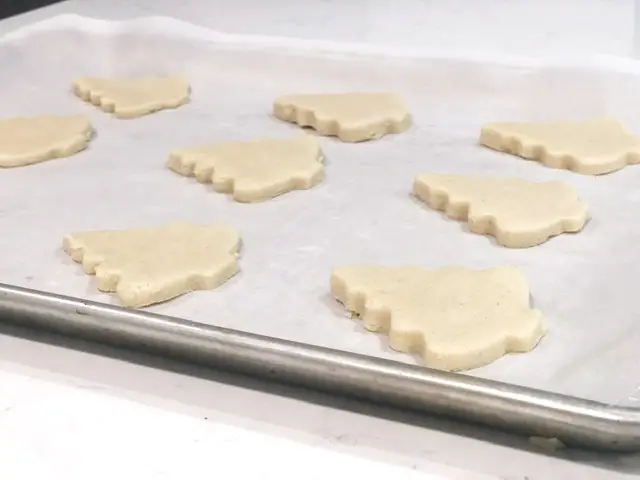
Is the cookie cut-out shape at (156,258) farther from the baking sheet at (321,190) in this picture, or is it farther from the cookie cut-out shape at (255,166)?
the cookie cut-out shape at (255,166)

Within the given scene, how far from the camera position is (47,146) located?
1.15 meters

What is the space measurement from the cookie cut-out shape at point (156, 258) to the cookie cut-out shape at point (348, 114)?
0.32 meters

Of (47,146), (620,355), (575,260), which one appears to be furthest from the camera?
(47,146)

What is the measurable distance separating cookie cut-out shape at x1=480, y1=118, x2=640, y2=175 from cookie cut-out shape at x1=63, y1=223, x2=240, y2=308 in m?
0.41

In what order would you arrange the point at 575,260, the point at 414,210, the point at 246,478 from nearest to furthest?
the point at 246,478 → the point at 575,260 → the point at 414,210

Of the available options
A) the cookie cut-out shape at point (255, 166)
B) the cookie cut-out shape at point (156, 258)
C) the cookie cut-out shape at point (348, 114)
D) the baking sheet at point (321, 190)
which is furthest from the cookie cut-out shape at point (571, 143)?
the cookie cut-out shape at point (156, 258)

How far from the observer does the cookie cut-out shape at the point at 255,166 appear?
3.37 ft

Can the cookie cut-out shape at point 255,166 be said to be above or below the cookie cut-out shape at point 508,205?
below

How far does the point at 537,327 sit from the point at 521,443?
15 cm

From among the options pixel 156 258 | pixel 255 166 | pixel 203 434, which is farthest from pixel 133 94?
pixel 203 434

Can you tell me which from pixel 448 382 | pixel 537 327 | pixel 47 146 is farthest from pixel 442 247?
pixel 47 146

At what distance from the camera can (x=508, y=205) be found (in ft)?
3.11

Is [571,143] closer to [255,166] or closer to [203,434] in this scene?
[255,166]

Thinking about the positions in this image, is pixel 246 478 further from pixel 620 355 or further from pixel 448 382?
pixel 620 355
